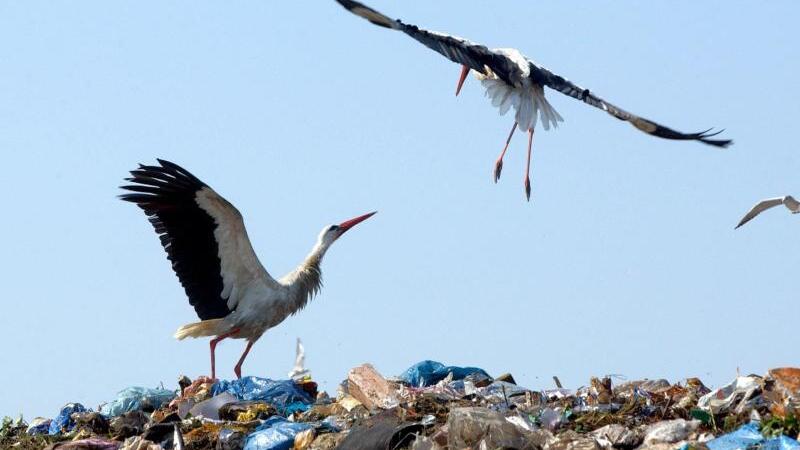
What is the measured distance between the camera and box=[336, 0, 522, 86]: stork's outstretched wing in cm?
904

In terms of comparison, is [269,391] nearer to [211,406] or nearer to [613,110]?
[211,406]

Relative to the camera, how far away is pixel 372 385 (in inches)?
293

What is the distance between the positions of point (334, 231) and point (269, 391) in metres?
2.85

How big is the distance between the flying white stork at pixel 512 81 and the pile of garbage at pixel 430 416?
213cm

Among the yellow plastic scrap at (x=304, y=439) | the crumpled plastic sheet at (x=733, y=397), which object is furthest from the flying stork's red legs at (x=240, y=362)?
Result: the crumpled plastic sheet at (x=733, y=397)

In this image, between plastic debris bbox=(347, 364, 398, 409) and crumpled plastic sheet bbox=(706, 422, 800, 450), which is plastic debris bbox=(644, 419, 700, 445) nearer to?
crumpled plastic sheet bbox=(706, 422, 800, 450)

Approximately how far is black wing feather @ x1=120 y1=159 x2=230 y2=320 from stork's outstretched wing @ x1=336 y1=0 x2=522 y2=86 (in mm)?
1789

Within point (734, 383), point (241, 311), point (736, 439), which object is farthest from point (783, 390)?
point (241, 311)

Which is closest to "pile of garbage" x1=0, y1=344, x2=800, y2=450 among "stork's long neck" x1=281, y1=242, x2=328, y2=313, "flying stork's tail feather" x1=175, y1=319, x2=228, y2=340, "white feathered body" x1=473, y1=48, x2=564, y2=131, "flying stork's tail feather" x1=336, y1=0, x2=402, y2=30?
"flying stork's tail feather" x1=175, y1=319, x2=228, y2=340

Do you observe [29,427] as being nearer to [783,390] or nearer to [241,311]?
[241,311]

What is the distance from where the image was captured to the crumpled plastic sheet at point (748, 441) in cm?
548

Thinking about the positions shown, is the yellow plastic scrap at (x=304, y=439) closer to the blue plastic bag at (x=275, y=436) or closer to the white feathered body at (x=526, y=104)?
the blue plastic bag at (x=275, y=436)

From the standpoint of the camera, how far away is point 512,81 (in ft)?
36.1

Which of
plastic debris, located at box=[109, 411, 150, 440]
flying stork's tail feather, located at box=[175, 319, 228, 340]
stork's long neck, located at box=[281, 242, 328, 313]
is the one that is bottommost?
plastic debris, located at box=[109, 411, 150, 440]
